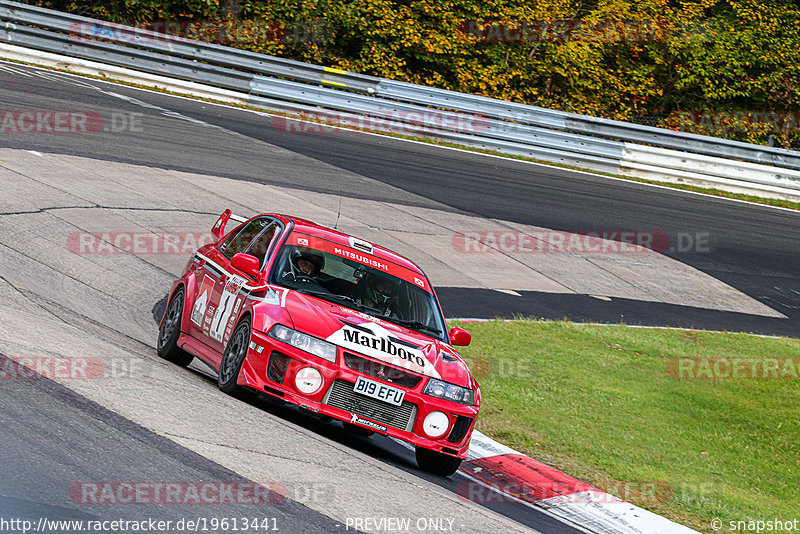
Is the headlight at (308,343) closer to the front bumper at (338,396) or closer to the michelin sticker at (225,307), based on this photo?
the front bumper at (338,396)

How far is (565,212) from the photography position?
19.8 meters

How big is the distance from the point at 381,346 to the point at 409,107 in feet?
54.9

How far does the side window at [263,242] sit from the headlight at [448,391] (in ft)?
6.17

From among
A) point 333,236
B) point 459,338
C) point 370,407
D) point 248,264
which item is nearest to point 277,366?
point 370,407

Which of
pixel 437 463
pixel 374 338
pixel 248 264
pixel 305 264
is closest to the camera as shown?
pixel 374 338

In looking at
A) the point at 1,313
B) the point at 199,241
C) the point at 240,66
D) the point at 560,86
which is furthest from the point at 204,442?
the point at 560,86

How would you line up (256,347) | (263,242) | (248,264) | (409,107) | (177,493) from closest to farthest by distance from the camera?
(177,493), (256,347), (248,264), (263,242), (409,107)

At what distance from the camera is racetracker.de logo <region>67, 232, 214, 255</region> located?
12414 millimetres

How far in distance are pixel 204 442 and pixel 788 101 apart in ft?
94.8

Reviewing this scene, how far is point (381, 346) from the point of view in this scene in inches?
283

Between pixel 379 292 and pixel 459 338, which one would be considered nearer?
pixel 459 338

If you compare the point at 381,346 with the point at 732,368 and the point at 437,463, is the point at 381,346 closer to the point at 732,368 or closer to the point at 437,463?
the point at 437,463

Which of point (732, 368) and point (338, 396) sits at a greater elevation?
point (338, 396)

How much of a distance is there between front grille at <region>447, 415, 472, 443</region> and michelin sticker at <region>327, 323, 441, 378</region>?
0.37m
